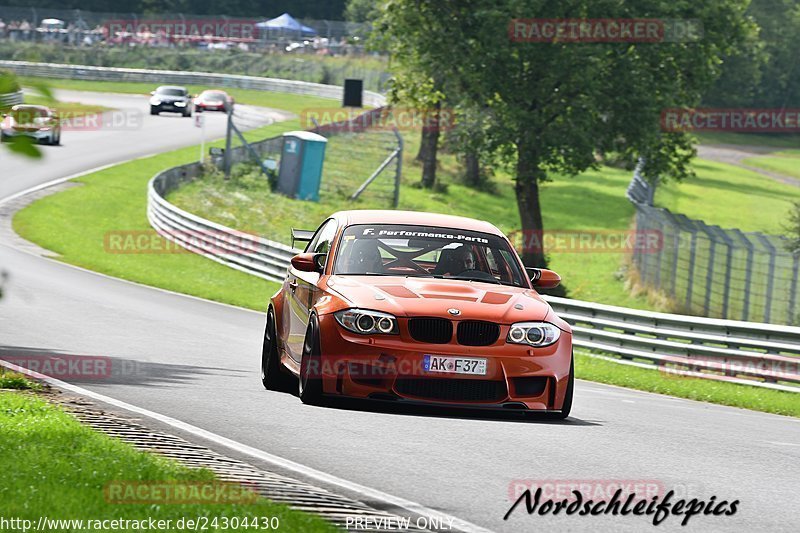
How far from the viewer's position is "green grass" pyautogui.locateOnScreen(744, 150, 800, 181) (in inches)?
3410

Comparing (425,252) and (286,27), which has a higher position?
(425,252)

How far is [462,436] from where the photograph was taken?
997 cm

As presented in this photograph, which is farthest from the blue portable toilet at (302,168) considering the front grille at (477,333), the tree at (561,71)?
the front grille at (477,333)

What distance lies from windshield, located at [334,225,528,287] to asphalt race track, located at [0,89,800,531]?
3.82 feet

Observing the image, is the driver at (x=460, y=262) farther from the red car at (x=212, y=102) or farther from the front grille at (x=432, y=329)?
the red car at (x=212, y=102)

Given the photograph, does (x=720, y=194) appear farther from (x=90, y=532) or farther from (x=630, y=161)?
(x=90, y=532)

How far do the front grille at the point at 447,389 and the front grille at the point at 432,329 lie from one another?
11.3 inches

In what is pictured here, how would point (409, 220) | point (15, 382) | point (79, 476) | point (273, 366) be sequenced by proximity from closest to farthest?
point (79, 476), point (409, 220), point (15, 382), point (273, 366)

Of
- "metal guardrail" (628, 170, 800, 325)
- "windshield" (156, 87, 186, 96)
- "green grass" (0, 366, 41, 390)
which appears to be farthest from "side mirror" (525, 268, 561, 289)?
"windshield" (156, 87, 186, 96)

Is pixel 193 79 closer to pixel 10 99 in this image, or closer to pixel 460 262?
pixel 460 262

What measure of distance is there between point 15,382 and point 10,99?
23.6ft

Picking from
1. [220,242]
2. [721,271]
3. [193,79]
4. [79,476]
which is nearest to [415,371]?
[79,476]

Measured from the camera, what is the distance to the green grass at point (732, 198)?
59.2 m

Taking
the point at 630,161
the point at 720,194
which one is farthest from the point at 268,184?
the point at 720,194
